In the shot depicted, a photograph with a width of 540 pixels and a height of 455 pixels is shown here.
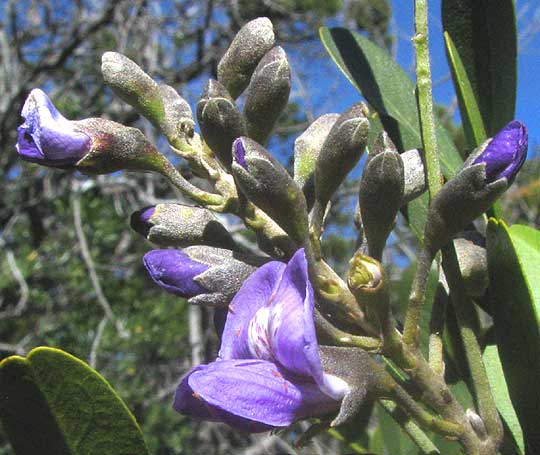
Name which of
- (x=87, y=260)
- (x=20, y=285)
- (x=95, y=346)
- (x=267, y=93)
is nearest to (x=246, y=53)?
(x=267, y=93)

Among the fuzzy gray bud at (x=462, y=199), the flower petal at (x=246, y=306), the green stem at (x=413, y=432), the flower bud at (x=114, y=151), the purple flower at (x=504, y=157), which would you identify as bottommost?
the green stem at (x=413, y=432)

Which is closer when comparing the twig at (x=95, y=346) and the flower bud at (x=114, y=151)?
the flower bud at (x=114, y=151)

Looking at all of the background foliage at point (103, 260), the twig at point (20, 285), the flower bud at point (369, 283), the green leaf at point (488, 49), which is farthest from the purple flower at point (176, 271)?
the twig at point (20, 285)

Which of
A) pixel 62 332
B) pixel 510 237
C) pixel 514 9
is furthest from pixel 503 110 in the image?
pixel 62 332

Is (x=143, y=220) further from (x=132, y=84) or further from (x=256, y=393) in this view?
(x=256, y=393)

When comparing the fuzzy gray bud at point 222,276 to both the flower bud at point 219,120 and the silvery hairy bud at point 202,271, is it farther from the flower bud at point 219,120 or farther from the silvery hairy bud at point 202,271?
the flower bud at point 219,120

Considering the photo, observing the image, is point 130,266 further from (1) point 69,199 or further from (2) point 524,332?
(2) point 524,332
